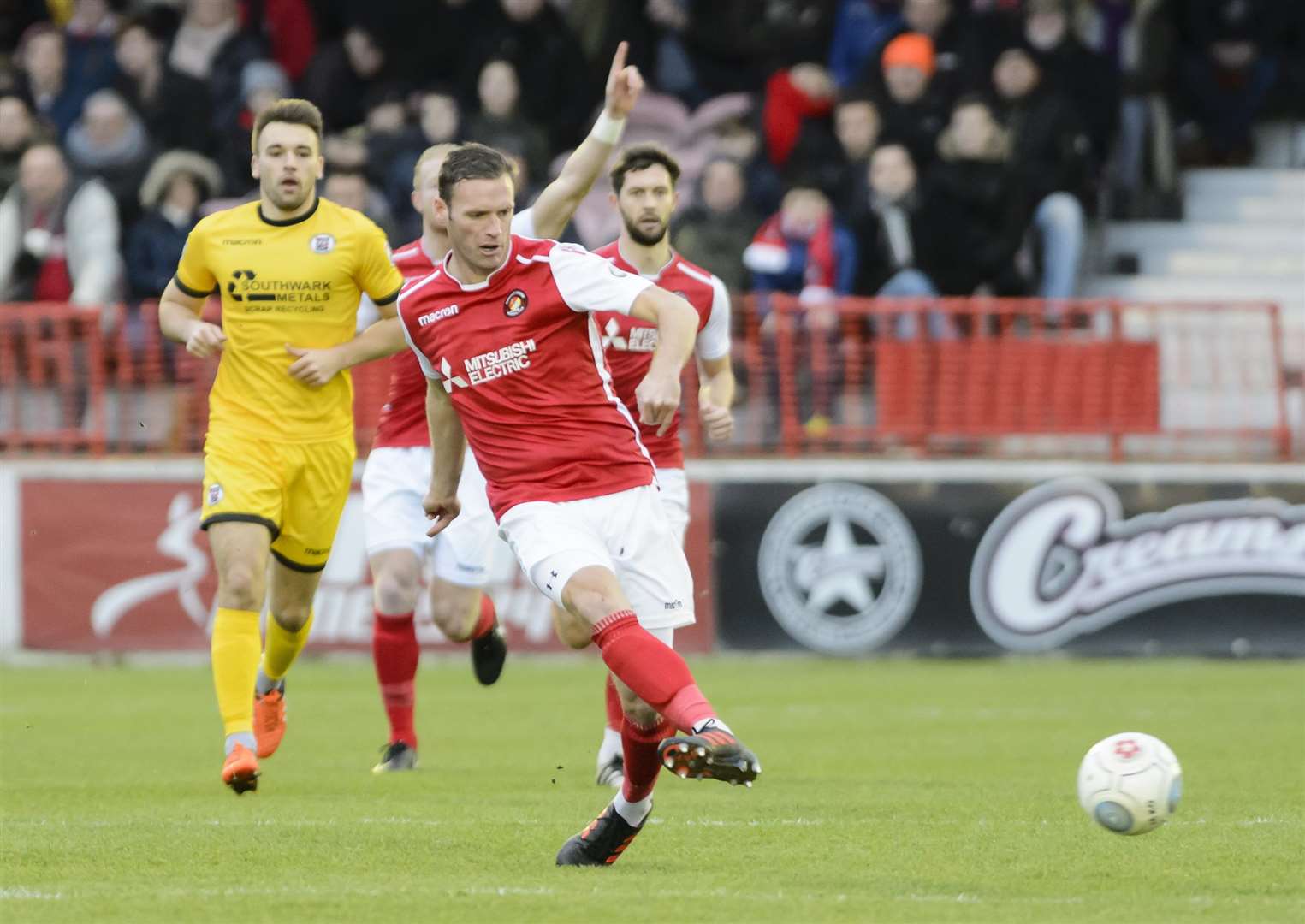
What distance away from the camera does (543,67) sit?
18.7 meters

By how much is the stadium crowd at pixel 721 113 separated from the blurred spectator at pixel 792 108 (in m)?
0.02

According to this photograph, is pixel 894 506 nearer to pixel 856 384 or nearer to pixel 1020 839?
pixel 856 384

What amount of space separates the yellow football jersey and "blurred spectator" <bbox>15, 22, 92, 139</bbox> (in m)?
Result: 10.0

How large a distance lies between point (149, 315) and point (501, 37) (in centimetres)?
447

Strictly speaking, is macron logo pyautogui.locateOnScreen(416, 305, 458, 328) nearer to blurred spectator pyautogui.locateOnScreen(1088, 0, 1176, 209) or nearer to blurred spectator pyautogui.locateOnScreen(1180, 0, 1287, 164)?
blurred spectator pyautogui.locateOnScreen(1088, 0, 1176, 209)

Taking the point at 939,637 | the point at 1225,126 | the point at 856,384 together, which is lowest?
the point at 939,637

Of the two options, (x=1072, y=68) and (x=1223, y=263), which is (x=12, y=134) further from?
(x=1223, y=263)

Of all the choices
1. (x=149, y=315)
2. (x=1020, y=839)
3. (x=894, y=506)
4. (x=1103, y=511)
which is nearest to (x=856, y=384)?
(x=894, y=506)

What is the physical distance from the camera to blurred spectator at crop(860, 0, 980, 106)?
58.4ft

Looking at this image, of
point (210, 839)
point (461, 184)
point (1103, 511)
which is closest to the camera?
point (461, 184)

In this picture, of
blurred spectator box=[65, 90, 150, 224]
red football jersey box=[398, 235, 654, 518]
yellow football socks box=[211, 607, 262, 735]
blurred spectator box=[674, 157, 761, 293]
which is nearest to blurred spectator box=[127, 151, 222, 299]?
blurred spectator box=[65, 90, 150, 224]

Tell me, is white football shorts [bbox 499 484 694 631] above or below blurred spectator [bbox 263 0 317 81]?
below

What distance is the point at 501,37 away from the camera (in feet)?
61.7

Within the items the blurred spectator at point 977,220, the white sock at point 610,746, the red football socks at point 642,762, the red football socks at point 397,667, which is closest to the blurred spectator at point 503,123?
the blurred spectator at point 977,220
